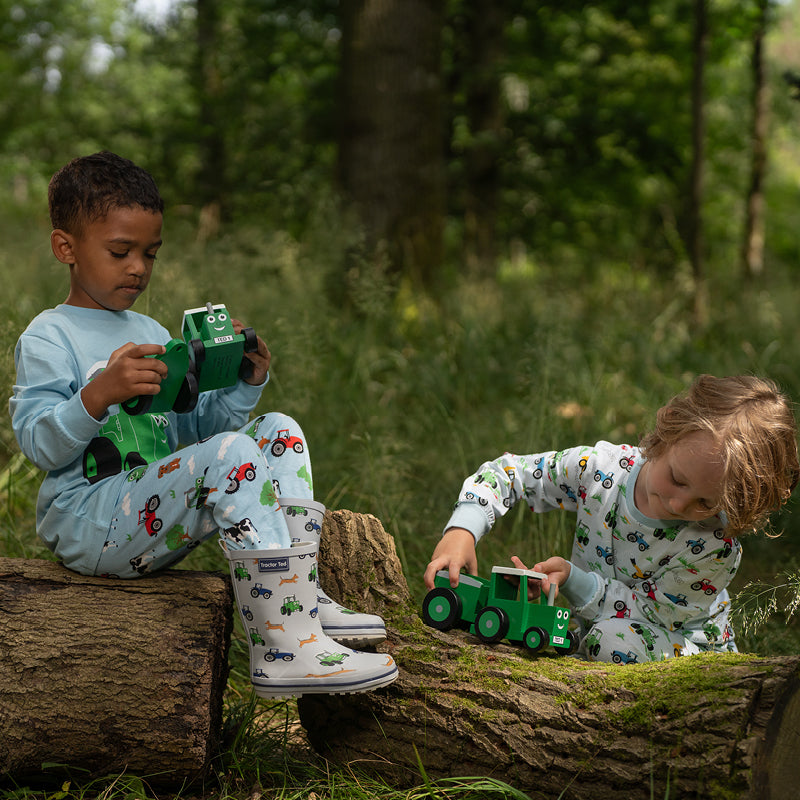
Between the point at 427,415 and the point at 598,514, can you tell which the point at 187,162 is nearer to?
the point at 427,415

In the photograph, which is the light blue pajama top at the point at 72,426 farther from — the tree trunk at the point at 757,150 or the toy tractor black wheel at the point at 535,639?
the tree trunk at the point at 757,150

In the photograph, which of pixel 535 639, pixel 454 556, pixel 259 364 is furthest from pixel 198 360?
pixel 535 639

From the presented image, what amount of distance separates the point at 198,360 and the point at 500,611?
1.01 meters

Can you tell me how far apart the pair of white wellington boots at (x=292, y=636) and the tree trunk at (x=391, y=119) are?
4.20 m

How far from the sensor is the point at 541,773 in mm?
1895

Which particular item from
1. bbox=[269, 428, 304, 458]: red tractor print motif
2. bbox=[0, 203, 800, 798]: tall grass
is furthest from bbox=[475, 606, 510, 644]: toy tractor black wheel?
bbox=[269, 428, 304, 458]: red tractor print motif

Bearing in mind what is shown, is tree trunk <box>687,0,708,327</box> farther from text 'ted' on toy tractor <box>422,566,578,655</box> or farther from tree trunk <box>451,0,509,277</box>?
text 'ted' on toy tractor <box>422,566,578,655</box>

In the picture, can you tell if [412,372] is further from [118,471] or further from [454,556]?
[118,471]

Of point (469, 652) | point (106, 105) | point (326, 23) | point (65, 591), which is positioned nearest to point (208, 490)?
point (65, 591)

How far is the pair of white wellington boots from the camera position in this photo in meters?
1.98

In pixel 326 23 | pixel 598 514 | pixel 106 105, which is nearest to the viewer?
pixel 598 514

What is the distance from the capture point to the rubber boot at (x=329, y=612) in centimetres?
211

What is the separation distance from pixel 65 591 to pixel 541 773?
1233mm

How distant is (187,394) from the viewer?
7.06ft
